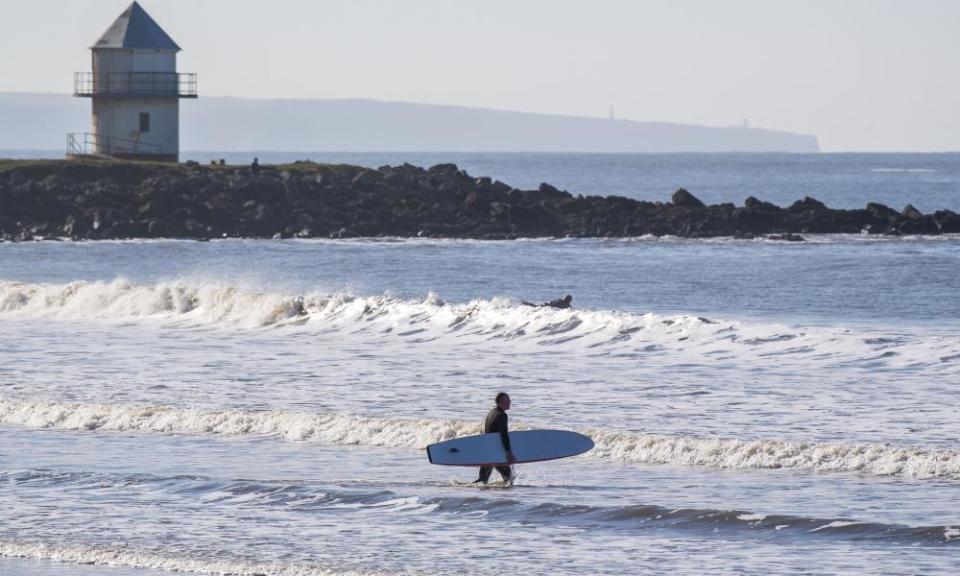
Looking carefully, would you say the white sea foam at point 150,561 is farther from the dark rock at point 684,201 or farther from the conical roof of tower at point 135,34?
the conical roof of tower at point 135,34

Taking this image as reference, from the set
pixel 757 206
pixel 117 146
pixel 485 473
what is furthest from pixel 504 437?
pixel 117 146

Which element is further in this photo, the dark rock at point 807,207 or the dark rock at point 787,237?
the dark rock at point 807,207

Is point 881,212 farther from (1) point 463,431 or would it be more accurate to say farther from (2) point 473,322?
(1) point 463,431

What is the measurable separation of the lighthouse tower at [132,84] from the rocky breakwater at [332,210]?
10.6 feet

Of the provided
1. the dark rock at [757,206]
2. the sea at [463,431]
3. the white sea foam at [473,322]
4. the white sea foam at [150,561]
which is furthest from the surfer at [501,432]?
the dark rock at [757,206]

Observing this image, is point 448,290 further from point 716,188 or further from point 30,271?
point 716,188

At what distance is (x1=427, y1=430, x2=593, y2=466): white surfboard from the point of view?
1828cm

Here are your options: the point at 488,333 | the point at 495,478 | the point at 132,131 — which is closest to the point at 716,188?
the point at 132,131

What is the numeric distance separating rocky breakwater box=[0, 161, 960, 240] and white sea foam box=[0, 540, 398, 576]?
5353 cm

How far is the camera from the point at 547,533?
1589 centimetres

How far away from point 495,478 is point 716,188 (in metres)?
138

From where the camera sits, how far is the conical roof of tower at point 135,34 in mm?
75938

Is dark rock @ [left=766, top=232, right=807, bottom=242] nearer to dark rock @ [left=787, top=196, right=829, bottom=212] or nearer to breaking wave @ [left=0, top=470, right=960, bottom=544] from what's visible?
dark rock @ [left=787, top=196, right=829, bottom=212]

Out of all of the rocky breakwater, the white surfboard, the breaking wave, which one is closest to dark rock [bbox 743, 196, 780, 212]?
the rocky breakwater
